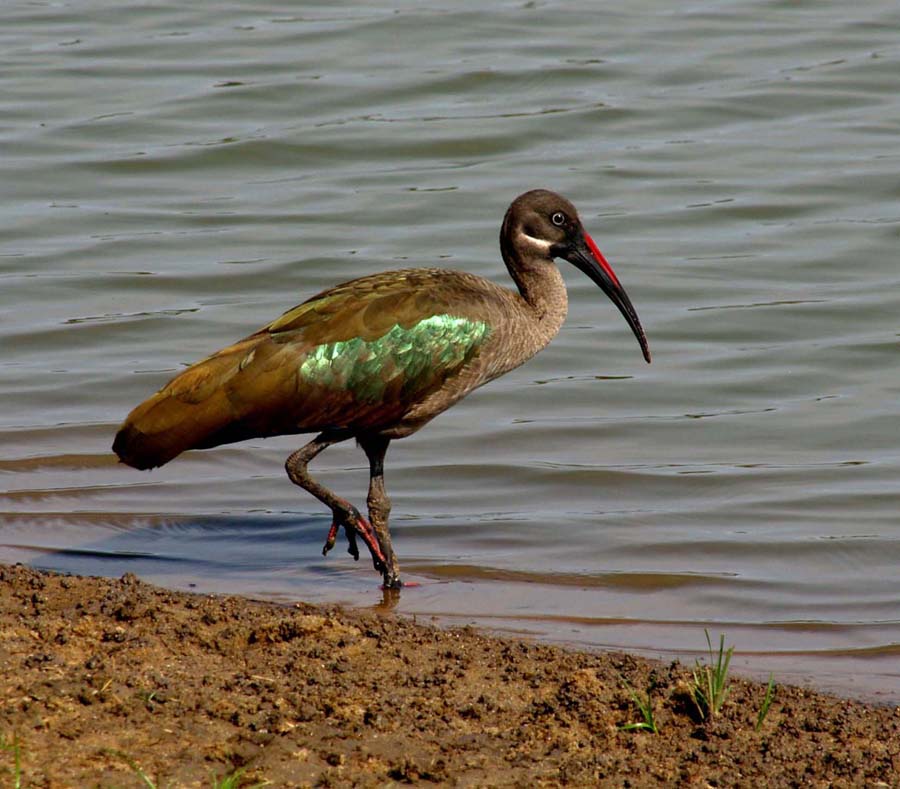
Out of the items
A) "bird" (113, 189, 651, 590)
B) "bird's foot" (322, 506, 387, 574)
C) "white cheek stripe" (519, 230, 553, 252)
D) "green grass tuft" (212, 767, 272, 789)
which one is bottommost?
"bird's foot" (322, 506, 387, 574)

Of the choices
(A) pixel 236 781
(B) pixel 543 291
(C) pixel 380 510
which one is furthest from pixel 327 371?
(A) pixel 236 781

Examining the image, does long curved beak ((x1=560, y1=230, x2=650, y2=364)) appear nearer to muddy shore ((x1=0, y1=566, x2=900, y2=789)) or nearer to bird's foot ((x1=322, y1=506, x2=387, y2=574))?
bird's foot ((x1=322, y1=506, x2=387, y2=574))

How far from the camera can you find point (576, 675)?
18.6 feet

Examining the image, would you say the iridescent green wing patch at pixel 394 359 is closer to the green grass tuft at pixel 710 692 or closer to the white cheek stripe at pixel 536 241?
the white cheek stripe at pixel 536 241

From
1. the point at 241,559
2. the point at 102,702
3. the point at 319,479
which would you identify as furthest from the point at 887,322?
the point at 102,702

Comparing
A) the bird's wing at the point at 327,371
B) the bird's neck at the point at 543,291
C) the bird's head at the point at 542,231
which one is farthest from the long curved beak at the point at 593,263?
the bird's wing at the point at 327,371

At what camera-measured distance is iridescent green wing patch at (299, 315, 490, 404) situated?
7.72 meters

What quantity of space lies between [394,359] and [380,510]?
0.76 meters

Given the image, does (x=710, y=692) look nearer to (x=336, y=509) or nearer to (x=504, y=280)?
(x=336, y=509)

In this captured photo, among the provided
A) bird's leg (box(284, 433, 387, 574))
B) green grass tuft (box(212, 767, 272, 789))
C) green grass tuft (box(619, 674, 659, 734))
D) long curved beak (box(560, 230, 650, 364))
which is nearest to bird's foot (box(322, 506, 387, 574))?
bird's leg (box(284, 433, 387, 574))

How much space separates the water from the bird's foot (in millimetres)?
168

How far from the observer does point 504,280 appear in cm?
1277

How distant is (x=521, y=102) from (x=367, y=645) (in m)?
11.3

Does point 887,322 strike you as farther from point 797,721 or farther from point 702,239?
point 797,721
